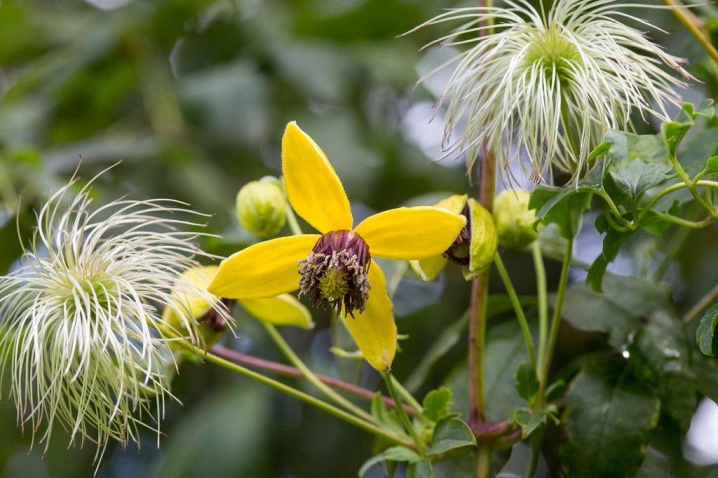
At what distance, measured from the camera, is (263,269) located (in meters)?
0.93

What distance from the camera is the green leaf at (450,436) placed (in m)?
0.93

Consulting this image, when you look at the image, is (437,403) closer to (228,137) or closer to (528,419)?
(528,419)

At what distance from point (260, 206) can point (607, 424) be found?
52 centimetres

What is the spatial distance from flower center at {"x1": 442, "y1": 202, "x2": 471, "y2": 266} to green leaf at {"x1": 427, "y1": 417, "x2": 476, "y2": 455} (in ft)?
0.59

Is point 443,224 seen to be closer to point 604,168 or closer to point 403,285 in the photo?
point 604,168

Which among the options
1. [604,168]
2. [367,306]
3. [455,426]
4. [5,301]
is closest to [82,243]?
[5,301]

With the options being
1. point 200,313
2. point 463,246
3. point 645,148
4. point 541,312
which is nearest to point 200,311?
point 200,313

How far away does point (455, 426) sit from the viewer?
3.13 ft

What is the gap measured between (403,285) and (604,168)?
2.50 feet

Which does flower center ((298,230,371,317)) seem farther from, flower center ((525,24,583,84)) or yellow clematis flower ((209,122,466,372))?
flower center ((525,24,583,84))

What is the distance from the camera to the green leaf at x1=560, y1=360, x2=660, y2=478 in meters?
1.05

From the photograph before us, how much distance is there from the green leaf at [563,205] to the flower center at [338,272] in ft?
0.63

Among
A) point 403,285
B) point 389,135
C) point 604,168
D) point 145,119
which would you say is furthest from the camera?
point 145,119

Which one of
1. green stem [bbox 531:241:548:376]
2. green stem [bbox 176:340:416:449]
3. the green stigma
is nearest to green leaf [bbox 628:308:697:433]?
green stem [bbox 531:241:548:376]
